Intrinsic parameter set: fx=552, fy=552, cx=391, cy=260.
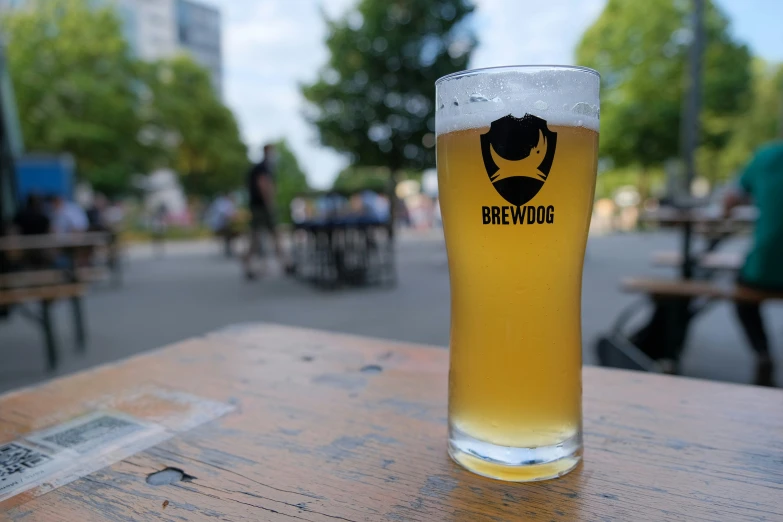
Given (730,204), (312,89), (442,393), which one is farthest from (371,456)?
(312,89)

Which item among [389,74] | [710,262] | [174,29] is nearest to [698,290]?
[710,262]

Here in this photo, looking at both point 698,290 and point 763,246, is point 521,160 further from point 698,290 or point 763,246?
point 763,246

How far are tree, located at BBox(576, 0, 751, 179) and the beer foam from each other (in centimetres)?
1968

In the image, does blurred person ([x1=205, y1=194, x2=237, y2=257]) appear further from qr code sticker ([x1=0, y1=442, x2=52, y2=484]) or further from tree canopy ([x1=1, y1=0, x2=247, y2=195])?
qr code sticker ([x1=0, y1=442, x2=52, y2=484])

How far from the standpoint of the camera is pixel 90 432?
71cm

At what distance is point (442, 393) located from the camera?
2.84 feet

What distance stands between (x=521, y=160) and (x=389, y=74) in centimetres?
1062

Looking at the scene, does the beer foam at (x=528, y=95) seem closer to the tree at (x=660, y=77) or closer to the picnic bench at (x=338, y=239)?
the picnic bench at (x=338, y=239)

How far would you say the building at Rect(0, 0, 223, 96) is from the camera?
4384cm

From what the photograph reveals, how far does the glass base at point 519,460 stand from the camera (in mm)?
590

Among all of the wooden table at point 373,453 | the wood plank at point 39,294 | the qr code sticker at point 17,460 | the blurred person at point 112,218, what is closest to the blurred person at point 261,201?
the blurred person at point 112,218

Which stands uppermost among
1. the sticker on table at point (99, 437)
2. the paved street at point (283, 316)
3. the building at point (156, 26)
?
the building at point (156, 26)

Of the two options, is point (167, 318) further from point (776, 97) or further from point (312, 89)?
point (776, 97)

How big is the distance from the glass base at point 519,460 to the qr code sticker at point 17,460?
0.49m
